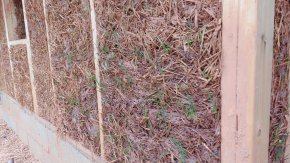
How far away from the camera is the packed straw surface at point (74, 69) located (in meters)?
1.98

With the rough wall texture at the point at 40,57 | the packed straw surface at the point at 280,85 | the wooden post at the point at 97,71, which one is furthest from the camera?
the rough wall texture at the point at 40,57

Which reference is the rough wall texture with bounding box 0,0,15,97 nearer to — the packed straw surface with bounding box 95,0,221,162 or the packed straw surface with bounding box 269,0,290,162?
the packed straw surface with bounding box 95,0,221,162

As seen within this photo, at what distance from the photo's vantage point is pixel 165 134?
1.41 m

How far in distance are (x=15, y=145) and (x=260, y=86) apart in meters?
4.00

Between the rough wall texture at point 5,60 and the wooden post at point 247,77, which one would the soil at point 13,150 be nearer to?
the rough wall texture at point 5,60

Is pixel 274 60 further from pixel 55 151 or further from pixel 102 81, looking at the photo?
pixel 55 151

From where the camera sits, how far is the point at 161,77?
135 centimetres

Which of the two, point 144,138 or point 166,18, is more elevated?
point 166,18

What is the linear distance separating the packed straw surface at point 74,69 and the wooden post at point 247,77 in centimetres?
109

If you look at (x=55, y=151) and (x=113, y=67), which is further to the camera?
(x=55, y=151)

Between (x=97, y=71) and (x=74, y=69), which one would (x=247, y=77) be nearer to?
(x=97, y=71)

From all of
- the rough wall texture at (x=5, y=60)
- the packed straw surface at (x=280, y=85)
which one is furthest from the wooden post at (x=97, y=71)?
the rough wall texture at (x=5, y=60)

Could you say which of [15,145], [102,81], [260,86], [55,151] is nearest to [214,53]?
[260,86]

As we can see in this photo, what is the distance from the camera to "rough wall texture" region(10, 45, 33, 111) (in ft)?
11.3
